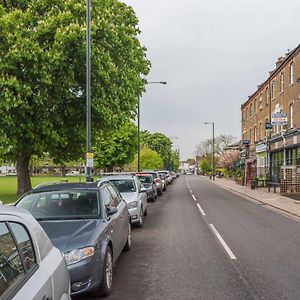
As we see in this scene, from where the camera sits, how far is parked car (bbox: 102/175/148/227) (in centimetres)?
1257

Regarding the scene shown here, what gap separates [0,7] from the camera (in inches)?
736

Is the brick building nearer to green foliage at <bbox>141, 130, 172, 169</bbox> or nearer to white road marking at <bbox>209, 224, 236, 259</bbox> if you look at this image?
white road marking at <bbox>209, 224, 236, 259</bbox>

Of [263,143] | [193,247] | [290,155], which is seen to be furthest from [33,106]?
[263,143]

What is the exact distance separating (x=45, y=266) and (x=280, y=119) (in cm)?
2862

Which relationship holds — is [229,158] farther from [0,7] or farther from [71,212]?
[71,212]

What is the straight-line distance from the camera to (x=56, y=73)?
18.7m

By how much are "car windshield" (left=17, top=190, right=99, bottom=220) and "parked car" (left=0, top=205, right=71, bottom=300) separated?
129 inches

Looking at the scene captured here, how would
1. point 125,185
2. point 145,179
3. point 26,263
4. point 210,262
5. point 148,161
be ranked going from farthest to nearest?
point 148,161
point 145,179
point 125,185
point 210,262
point 26,263

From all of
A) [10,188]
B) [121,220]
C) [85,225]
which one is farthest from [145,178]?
[85,225]

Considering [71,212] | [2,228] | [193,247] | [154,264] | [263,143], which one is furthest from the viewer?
[263,143]

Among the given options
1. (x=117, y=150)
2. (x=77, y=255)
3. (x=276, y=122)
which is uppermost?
(x=276, y=122)

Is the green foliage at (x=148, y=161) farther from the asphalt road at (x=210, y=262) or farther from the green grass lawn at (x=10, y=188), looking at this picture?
the asphalt road at (x=210, y=262)

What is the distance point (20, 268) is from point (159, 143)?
4921 inches

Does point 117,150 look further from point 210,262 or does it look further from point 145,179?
point 210,262
